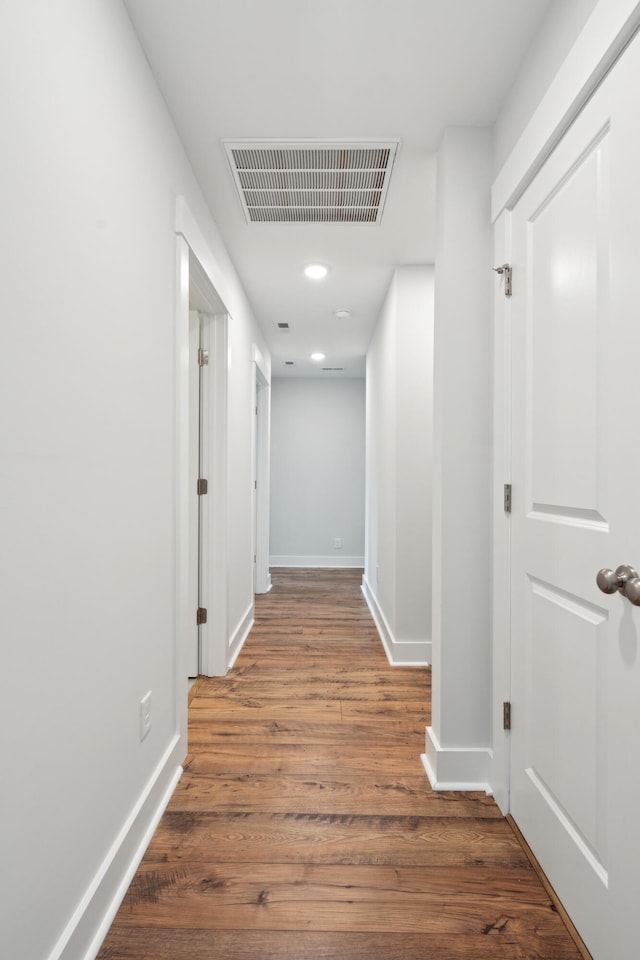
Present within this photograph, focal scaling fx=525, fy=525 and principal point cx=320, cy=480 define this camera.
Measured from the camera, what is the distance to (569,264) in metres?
1.34

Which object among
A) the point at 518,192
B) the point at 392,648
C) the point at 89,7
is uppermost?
the point at 89,7

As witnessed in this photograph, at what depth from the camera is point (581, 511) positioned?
129 centimetres

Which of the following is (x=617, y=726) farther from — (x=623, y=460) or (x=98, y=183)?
(x=98, y=183)

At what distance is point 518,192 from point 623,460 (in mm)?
1011

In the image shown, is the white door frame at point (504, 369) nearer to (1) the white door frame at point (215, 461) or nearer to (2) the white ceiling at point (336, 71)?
(2) the white ceiling at point (336, 71)

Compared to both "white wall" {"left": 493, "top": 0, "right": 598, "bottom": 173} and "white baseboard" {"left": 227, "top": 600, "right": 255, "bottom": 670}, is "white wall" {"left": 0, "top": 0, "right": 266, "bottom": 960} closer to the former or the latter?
"white wall" {"left": 493, "top": 0, "right": 598, "bottom": 173}

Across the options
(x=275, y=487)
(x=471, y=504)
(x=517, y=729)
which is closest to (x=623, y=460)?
(x=471, y=504)

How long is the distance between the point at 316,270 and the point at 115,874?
2.97 meters

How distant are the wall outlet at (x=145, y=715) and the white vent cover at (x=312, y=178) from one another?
200 centimetres

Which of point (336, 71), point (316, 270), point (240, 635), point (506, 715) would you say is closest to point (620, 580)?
point (506, 715)

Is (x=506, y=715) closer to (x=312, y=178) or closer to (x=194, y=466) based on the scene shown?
(x=194, y=466)

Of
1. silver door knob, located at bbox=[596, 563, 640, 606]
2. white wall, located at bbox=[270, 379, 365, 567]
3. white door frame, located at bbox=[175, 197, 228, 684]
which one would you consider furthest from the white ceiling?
white wall, located at bbox=[270, 379, 365, 567]

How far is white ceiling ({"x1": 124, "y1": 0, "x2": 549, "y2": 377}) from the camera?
1463 mm

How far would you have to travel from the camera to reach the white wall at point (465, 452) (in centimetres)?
188
